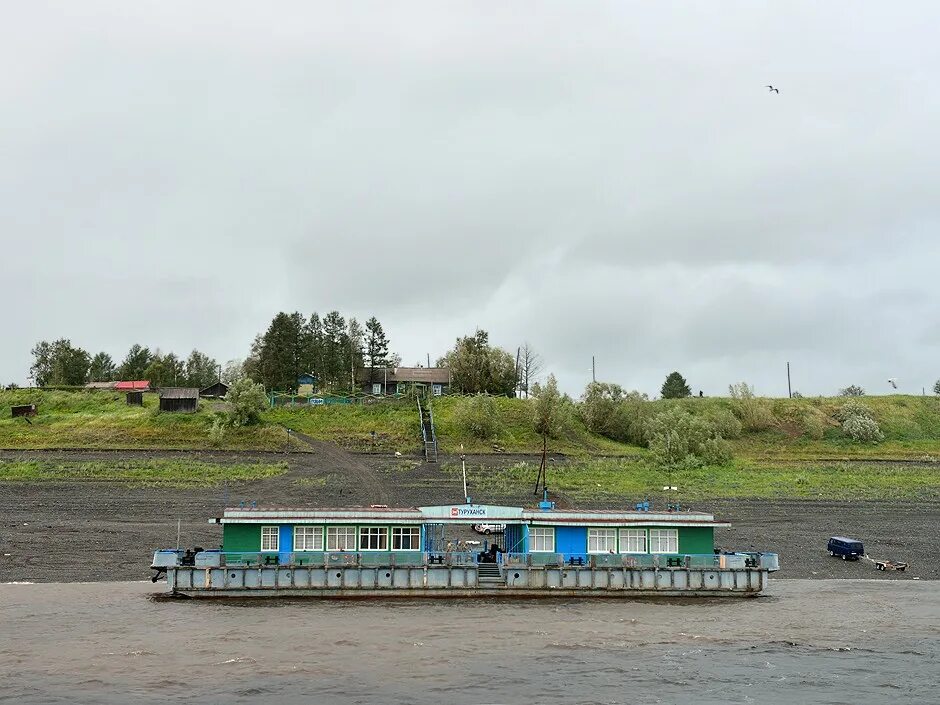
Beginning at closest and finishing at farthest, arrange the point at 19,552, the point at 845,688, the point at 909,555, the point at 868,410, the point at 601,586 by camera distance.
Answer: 1. the point at 845,688
2. the point at 601,586
3. the point at 19,552
4. the point at 909,555
5. the point at 868,410

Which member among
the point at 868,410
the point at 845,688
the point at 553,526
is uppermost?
the point at 868,410

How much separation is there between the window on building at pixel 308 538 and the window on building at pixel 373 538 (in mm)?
2083

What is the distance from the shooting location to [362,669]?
31125 millimetres

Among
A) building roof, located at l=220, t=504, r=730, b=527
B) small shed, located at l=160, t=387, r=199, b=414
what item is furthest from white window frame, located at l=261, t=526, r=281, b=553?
small shed, located at l=160, t=387, r=199, b=414

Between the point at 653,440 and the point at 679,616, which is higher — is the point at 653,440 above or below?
above

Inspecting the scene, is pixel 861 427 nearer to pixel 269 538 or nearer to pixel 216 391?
pixel 216 391

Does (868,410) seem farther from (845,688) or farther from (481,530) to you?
(845,688)

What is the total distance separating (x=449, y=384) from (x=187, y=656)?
102594 millimetres

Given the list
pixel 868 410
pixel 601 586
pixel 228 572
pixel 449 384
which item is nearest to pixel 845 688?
pixel 601 586

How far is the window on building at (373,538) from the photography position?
46.1 meters

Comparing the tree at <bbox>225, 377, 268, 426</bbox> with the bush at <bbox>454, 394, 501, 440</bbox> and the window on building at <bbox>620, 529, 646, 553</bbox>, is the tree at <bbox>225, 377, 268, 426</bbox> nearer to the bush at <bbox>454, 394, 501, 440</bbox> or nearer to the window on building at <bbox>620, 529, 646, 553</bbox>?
the bush at <bbox>454, 394, 501, 440</bbox>

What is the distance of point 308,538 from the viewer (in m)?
45.8

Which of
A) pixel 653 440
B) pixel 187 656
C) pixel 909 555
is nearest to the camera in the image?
pixel 187 656

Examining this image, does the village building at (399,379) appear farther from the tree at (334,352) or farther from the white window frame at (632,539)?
the white window frame at (632,539)
